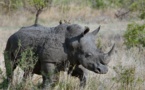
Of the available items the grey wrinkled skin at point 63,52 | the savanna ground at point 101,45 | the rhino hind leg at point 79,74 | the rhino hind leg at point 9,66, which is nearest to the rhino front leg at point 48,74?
the grey wrinkled skin at point 63,52

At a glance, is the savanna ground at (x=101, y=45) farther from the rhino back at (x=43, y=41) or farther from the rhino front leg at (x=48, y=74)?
the rhino back at (x=43, y=41)

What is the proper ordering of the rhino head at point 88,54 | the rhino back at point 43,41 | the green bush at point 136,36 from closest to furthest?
1. the rhino head at point 88,54
2. the rhino back at point 43,41
3. the green bush at point 136,36

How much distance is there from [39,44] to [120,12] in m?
16.6

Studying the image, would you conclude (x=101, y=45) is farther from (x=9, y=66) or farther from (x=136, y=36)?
(x=9, y=66)

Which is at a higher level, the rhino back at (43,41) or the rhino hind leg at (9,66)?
the rhino back at (43,41)

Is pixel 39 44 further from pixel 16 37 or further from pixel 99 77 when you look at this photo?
pixel 99 77

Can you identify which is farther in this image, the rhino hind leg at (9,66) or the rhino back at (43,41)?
the rhino hind leg at (9,66)

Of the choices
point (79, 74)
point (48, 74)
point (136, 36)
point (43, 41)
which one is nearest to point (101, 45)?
point (136, 36)

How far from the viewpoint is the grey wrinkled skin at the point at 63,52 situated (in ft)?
23.2

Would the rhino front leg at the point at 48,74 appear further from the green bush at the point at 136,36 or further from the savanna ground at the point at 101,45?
the green bush at the point at 136,36

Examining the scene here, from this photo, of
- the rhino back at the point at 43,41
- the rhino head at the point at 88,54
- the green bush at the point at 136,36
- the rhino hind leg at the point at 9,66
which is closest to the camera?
the rhino head at the point at 88,54

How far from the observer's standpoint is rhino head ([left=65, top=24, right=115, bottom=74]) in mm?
7027

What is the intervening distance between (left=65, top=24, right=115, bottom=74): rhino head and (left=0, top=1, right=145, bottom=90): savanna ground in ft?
1.04

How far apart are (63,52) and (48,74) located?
1.39 ft
